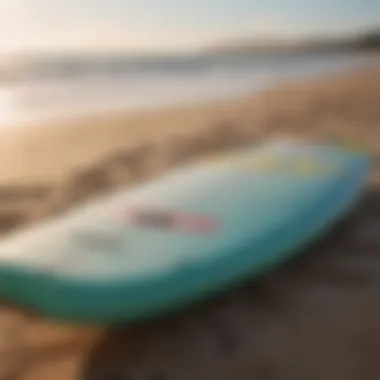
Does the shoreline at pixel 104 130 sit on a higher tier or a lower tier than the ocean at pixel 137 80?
lower

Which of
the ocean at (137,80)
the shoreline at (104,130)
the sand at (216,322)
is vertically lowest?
the sand at (216,322)

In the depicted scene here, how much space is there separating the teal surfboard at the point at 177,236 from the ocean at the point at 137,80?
185 centimetres

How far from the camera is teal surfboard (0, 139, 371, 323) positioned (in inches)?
53.4

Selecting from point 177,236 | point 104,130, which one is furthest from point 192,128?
point 177,236

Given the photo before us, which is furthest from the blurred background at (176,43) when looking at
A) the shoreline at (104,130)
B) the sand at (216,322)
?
the sand at (216,322)

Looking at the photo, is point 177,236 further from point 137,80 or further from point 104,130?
point 137,80

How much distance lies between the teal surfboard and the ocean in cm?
185

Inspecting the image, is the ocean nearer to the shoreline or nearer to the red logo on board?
the shoreline

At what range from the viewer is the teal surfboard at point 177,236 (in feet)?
4.45

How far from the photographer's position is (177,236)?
157 centimetres

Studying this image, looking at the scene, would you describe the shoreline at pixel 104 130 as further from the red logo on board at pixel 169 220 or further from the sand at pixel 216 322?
the red logo on board at pixel 169 220

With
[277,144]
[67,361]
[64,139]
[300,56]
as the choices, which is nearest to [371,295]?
[67,361]

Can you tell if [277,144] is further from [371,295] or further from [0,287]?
[0,287]

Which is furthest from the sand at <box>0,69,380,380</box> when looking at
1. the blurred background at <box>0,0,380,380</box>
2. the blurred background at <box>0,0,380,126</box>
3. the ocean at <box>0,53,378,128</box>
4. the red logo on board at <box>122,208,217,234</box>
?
the blurred background at <box>0,0,380,126</box>
